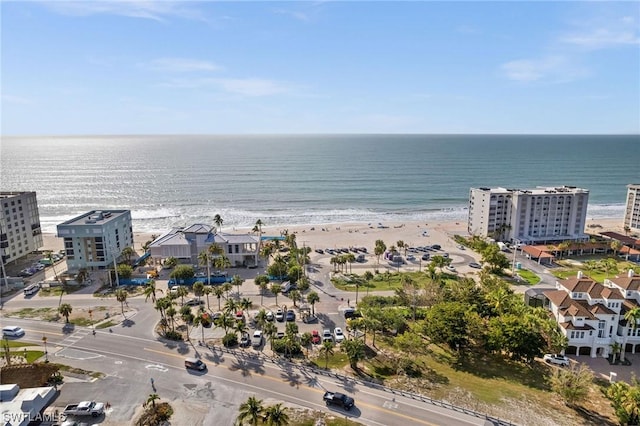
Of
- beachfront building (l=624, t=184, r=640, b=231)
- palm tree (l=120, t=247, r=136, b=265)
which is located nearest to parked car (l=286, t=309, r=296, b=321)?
palm tree (l=120, t=247, r=136, b=265)

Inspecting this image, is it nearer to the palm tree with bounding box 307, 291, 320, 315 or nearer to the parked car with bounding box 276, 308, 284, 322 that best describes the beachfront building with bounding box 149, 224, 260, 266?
the parked car with bounding box 276, 308, 284, 322

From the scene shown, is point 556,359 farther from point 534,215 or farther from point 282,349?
point 534,215

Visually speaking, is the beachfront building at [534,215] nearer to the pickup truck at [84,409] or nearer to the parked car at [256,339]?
the parked car at [256,339]

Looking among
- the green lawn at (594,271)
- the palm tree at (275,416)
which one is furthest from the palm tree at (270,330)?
the green lawn at (594,271)

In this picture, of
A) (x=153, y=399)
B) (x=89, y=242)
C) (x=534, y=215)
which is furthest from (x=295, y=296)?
(x=534, y=215)

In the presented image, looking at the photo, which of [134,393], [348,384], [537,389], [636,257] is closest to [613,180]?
[636,257]

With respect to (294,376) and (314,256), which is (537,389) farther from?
(314,256)
